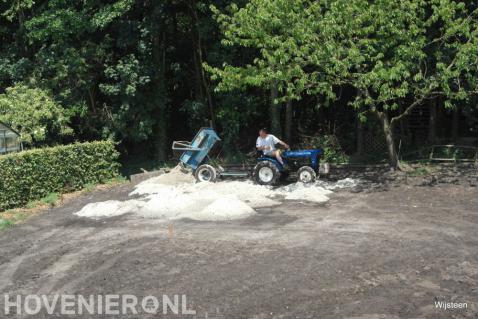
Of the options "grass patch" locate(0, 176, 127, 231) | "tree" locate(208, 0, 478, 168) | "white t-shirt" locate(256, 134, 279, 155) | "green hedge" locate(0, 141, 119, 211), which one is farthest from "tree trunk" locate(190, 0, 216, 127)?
"white t-shirt" locate(256, 134, 279, 155)

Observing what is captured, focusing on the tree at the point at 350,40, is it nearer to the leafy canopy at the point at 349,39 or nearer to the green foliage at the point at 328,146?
the leafy canopy at the point at 349,39

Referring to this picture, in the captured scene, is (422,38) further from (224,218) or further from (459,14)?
(224,218)

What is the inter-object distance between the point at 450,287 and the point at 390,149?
1019 centimetres

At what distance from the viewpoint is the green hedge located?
13.7m

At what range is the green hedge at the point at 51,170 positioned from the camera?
13734mm

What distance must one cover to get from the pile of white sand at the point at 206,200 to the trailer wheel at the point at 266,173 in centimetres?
35

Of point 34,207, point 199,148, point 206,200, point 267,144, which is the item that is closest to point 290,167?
point 267,144

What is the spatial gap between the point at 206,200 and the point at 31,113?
34.9 ft

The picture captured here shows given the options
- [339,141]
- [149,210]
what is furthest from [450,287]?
[339,141]

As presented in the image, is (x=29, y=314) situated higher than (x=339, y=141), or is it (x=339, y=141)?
(x=339, y=141)

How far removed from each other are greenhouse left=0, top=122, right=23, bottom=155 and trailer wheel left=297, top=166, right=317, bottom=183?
10613mm

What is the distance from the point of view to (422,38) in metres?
14.1

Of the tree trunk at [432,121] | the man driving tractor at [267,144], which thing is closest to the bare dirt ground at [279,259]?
the man driving tractor at [267,144]

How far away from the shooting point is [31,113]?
19703 mm
